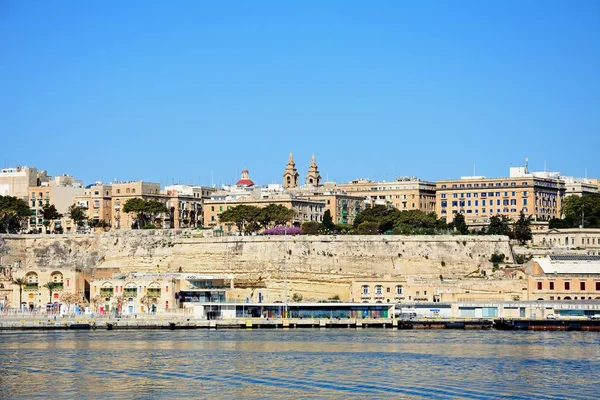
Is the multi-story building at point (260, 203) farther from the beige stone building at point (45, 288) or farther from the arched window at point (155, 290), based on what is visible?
the arched window at point (155, 290)

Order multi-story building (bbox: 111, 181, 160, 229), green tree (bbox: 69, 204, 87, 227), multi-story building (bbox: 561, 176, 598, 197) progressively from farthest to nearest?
multi-story building (bbox: 561, 176, 598, 197) < multi-story building (bbox: 111, 181, 160, 229) < green tree (bbox: 69, 204, 87, 227)

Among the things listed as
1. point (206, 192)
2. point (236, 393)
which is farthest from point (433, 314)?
point (206, 192)

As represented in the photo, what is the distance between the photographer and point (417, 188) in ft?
449

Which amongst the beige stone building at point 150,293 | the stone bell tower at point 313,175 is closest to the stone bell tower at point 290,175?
the stone bell tower at point 313,175

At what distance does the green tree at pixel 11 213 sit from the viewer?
117 meters

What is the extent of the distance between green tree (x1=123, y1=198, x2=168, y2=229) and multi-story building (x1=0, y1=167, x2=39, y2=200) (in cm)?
1263

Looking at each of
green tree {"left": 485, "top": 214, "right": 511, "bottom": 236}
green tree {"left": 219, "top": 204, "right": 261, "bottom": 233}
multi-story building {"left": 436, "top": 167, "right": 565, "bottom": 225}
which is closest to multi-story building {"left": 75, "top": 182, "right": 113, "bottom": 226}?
green tree {"left": 219, "top": 204, "right": 261, "bottom": 233}

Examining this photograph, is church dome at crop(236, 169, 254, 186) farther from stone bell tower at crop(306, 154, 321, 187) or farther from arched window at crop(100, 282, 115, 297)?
arched window at crop(100, 282, 115, 297)

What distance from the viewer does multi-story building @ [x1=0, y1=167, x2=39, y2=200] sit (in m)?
131

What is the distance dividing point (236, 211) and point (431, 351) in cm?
5720

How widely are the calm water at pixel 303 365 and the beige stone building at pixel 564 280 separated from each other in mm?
11914

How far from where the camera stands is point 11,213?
4616 inches

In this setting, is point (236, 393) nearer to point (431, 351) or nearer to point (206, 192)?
point (431, 351)

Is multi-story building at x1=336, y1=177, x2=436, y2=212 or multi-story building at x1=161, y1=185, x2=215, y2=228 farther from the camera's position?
multi-story building at x1=336, y1=177, x2=436, y2=212
